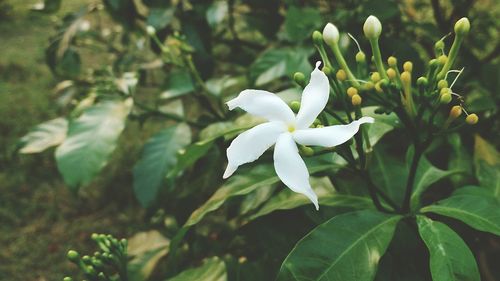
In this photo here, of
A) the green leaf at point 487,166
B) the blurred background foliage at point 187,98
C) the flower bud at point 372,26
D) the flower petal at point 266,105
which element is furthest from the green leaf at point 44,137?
the green leaf at point 487,166

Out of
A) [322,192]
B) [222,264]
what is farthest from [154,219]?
[322,192]

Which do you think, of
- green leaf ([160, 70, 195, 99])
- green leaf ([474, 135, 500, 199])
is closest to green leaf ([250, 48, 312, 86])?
green leaf ([160, 70, 195, 99])

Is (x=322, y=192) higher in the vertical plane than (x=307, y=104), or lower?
lower

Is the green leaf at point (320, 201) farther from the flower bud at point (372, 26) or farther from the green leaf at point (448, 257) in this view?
the flower bud at point (372, 26)

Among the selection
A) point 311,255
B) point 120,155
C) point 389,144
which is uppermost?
point 311,255

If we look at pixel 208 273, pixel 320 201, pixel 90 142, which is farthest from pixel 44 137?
pixel 320 201

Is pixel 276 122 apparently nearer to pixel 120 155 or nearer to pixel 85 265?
pixel 85 265
